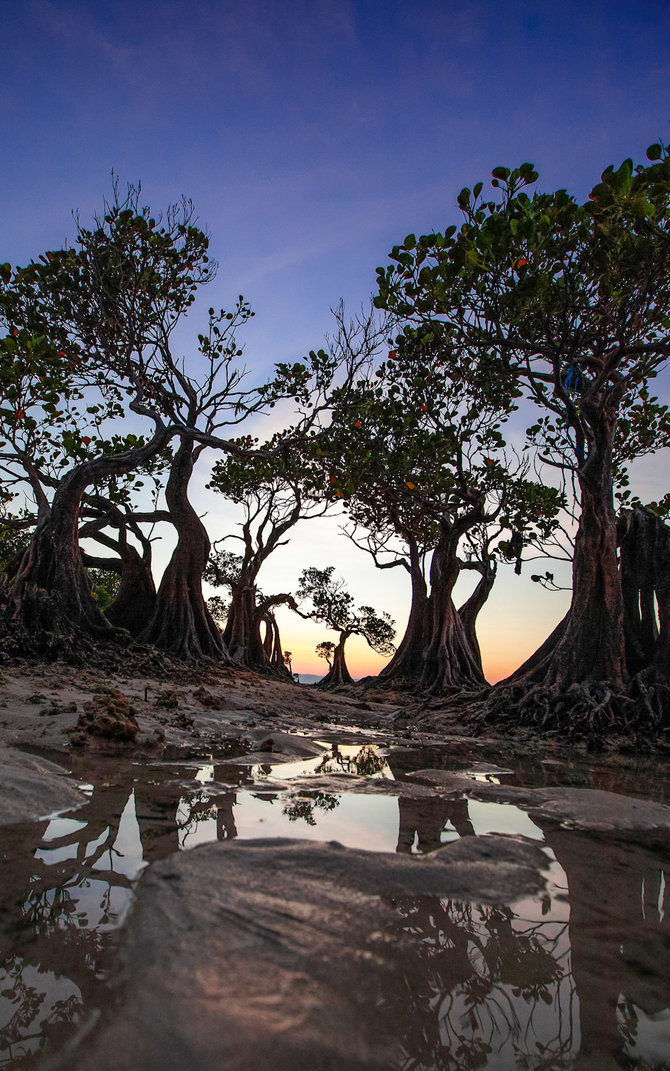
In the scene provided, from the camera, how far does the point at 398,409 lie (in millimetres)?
17422

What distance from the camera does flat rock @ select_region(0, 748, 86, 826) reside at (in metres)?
2.92

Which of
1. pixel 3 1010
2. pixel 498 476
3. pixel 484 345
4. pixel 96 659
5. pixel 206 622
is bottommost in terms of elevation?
pixel 3 1010

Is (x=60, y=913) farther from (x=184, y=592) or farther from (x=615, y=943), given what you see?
(x=184, y=592)

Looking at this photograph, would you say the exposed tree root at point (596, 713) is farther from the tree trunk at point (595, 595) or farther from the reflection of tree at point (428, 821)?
the reflection of tree at point (428, 821)

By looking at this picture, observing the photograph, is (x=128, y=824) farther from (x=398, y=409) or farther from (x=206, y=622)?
(x=398, y=409)

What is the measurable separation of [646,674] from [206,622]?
1077 cm

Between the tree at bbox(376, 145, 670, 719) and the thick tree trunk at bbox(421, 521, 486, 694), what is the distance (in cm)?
756

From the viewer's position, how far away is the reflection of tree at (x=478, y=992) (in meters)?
1.35

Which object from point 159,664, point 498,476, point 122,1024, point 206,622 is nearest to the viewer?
point 122,1024

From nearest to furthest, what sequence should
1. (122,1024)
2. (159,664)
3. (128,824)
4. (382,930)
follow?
(122,1024) → (382,930) → (128,824) → (159,664)

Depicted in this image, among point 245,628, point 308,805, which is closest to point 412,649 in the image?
point 245,628

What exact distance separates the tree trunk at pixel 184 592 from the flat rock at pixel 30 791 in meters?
10.5

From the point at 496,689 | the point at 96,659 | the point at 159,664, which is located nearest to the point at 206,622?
the point at 159,664

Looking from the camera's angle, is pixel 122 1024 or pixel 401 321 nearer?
pixel 122 1024
